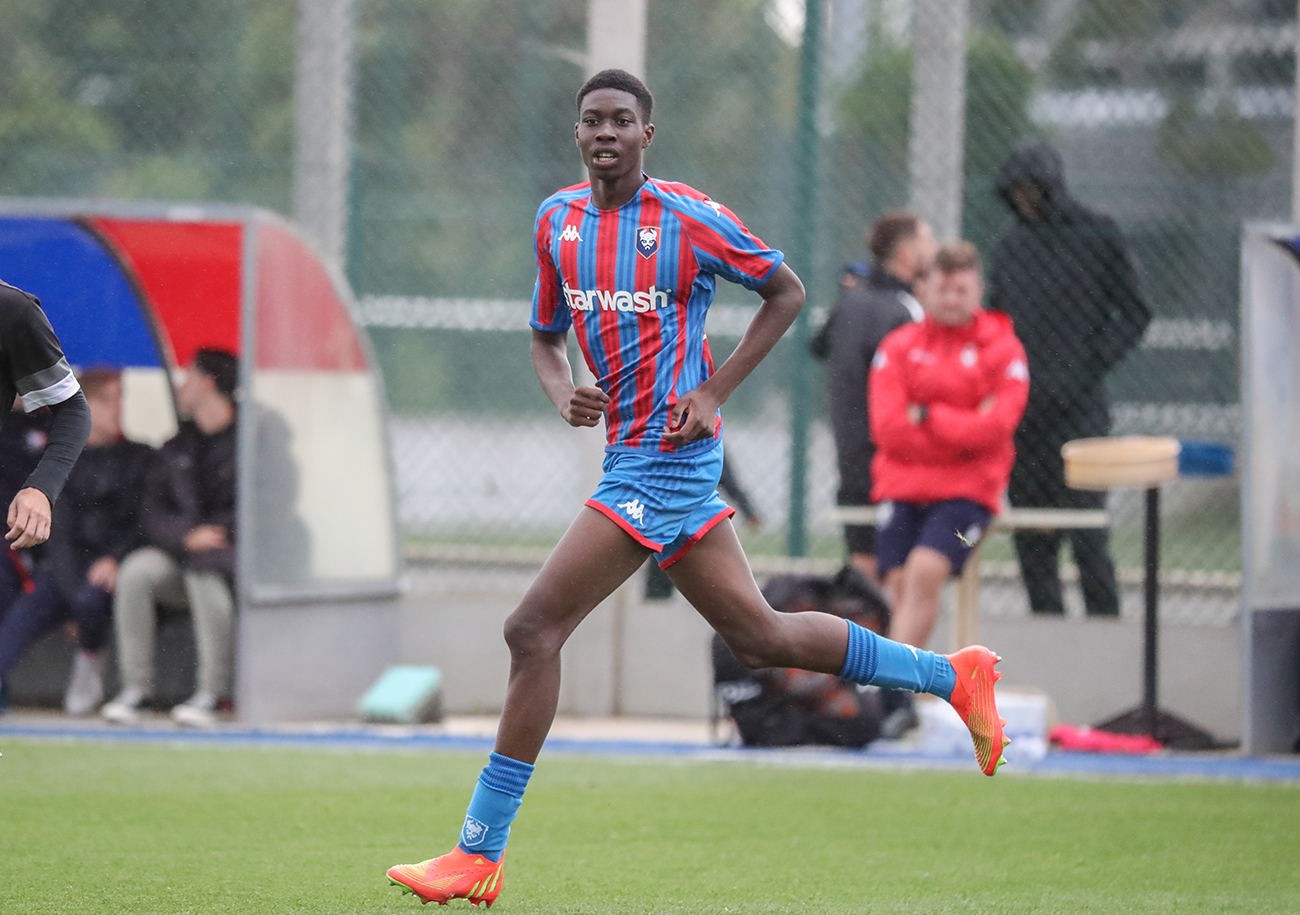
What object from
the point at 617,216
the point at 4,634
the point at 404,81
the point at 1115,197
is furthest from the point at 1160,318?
the point at 4,634

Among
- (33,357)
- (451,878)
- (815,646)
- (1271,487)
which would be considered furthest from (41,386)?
(1271,487)

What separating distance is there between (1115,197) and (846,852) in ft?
15.0

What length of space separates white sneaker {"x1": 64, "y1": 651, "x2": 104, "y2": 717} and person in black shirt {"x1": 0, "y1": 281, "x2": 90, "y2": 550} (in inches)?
171

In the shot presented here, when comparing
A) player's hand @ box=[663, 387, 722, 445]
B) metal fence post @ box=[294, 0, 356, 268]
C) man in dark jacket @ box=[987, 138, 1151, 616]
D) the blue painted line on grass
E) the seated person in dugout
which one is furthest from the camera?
metal fence post @ box=[294, 0, 356, 268]

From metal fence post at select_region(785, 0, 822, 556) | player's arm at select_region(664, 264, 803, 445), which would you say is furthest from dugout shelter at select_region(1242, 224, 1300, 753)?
player's arm at select_region(664, 264, 803, 445)

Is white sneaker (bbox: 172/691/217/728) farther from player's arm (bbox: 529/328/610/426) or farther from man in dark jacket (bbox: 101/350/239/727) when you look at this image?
player's arm (bbox: 529/328/610/426)

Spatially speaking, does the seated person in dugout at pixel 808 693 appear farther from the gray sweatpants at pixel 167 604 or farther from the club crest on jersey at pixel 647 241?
the club crest on jersey at pixel 647 241

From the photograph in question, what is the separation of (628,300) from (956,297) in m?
3.44

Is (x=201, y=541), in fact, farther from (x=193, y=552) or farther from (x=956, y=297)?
(x=956, y=297)

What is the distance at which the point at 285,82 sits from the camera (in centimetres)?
1023

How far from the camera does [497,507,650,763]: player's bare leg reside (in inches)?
176

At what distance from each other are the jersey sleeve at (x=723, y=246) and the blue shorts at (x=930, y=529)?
3009 millimetres

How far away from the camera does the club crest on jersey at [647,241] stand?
4.56m

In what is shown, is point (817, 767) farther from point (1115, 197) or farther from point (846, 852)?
point (1115, 197)
